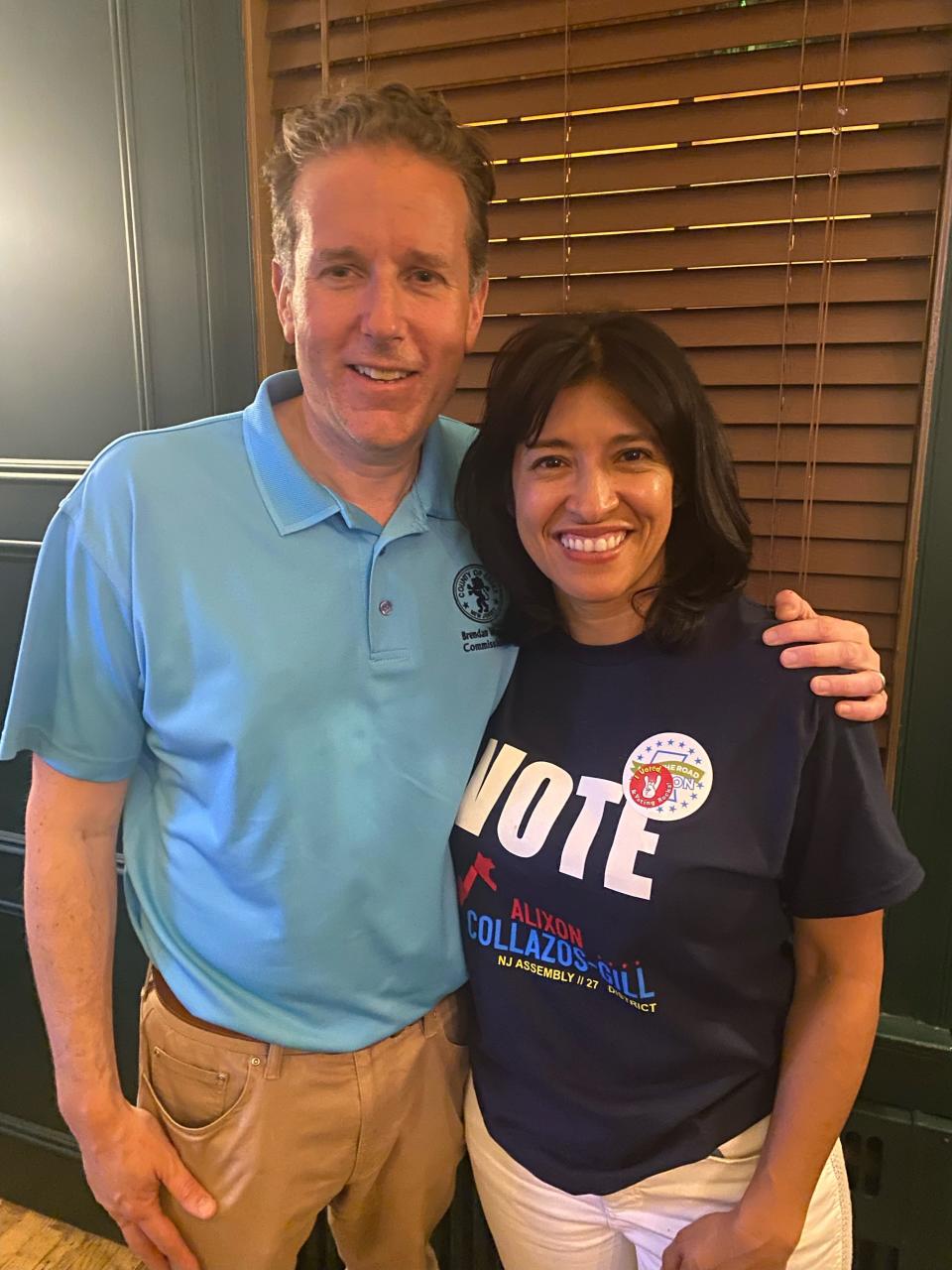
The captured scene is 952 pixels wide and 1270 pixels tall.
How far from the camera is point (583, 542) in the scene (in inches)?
40.0

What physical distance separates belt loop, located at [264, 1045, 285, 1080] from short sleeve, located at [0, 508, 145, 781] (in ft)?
1.31

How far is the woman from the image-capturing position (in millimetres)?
972

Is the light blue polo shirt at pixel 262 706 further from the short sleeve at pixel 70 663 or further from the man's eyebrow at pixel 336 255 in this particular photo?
the man's eyebrow at pixel 336 255

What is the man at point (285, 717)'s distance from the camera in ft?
3.29

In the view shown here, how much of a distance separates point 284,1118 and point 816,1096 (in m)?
0.63

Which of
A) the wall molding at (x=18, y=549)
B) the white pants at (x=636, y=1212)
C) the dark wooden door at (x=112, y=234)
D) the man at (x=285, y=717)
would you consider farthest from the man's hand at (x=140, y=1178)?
the wall molding at (x=18, y=549)

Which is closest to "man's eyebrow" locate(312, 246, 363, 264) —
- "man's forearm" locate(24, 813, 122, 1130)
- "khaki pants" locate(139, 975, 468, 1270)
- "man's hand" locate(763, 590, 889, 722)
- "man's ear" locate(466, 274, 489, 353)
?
"man's ear" locate(466, 274, 489, 353)

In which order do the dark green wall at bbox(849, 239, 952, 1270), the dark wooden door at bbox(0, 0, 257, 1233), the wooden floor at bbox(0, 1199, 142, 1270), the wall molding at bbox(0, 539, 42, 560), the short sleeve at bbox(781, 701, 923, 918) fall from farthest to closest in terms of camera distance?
the wooden floor at bbox(0, 1199, 142, 1270), the wall molding at bbox(0, 539, 42, 560), the dark wooden door at bbox(0, 0, 257, 1233), the dark green wall at bbox(849, 239, 952, 1270), the short sleeve at bbox(781, 701, 923, 918)

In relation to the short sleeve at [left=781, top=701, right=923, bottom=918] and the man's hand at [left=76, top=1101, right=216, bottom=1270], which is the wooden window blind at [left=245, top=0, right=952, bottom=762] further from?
the man's hand at [left=76, top=1101, right=216, bottom=1270]

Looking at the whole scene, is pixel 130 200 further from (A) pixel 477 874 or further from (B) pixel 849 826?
(B) pixel 849 826

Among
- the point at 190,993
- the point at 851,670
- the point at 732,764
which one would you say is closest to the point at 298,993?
the point at 190,993

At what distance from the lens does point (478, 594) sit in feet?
3.80

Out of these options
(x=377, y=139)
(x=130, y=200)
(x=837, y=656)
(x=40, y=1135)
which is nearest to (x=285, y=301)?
(x=377, y=139)

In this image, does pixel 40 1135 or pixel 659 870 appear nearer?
pixel 659 870
